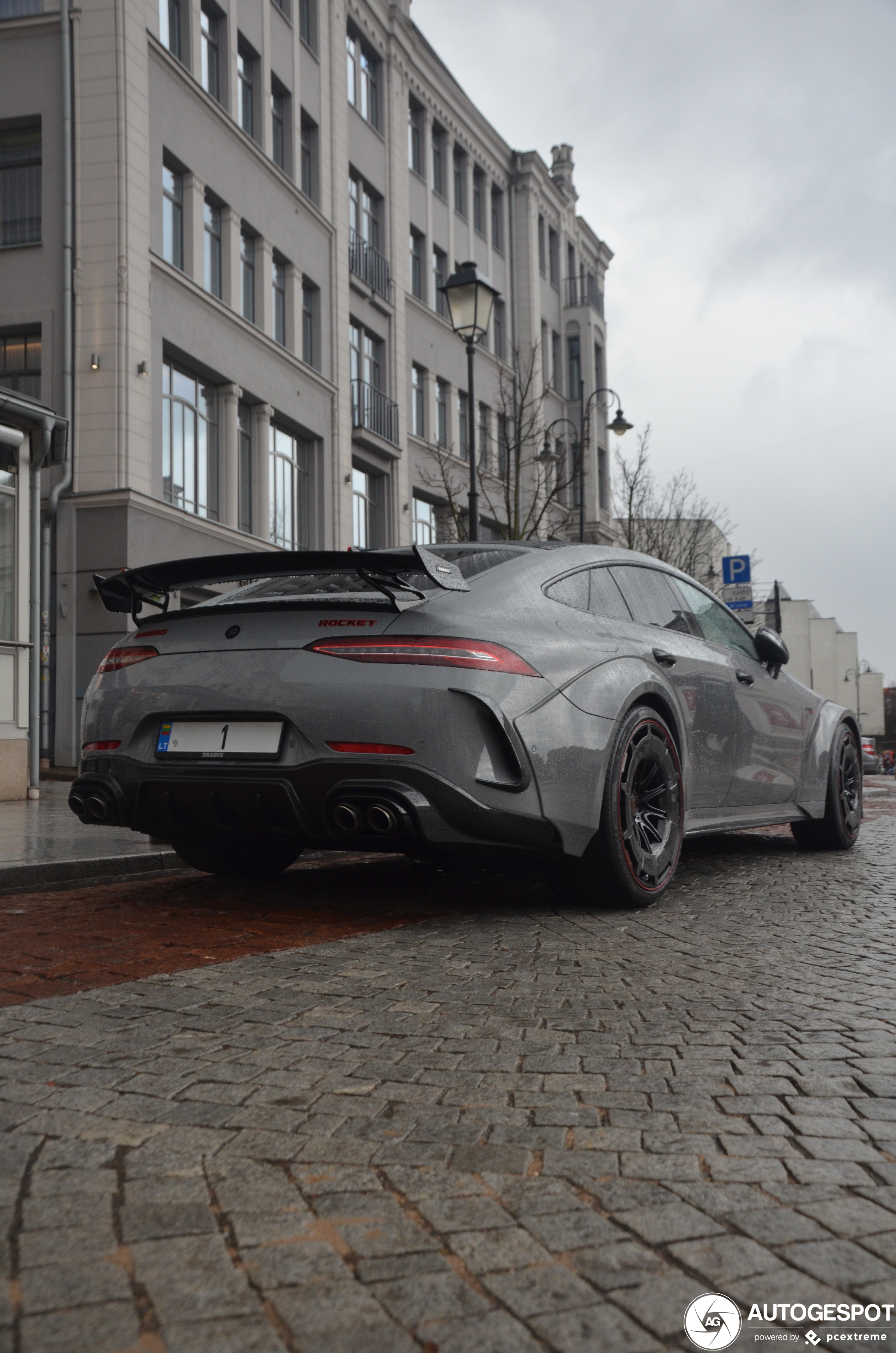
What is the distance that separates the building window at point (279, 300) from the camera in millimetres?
22609

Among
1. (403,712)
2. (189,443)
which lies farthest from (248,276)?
(403,712)

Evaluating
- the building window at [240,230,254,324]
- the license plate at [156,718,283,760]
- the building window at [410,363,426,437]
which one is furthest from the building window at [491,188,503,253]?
the license plate at [156,718,283,760]

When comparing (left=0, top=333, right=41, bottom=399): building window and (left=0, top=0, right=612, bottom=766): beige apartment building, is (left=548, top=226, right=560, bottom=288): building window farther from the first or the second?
(left=0, top=333, right=41, bottom=399): building window

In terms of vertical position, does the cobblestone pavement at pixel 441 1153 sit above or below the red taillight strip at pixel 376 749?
below

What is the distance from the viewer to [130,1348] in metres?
1.53

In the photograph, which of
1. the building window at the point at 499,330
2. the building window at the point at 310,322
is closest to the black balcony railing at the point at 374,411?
the building window at the point at 310,322

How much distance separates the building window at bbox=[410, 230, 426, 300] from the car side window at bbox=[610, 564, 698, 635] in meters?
25.7

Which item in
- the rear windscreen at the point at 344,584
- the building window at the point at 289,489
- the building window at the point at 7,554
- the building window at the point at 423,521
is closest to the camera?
the rear windscreen at the point at 344,584

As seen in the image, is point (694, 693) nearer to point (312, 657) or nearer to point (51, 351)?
point (312, 657)

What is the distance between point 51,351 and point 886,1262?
1771 cm

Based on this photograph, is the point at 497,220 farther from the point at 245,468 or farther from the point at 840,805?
the point at 840,805

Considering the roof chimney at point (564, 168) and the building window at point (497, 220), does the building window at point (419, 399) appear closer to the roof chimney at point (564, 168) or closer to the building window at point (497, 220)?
the building window at point (497, 220)

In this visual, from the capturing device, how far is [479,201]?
1395 inches

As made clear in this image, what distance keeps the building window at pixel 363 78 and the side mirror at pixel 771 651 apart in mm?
22873
